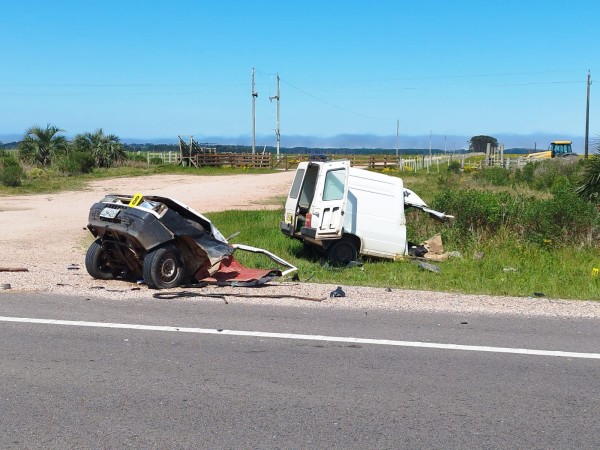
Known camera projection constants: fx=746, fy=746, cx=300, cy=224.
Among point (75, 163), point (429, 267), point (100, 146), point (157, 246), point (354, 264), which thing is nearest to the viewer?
point (157, 246)

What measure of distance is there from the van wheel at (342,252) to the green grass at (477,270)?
267mm

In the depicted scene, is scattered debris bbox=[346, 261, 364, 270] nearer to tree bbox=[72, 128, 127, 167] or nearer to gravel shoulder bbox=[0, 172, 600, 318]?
gravel shoulder bbox=[0, 172, 600, 318]

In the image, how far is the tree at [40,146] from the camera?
42.5 meters

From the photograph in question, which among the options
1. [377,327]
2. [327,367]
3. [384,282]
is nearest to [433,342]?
[377,327]

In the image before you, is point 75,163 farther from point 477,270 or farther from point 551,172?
point 477,270

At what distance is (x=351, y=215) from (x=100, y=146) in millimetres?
35735

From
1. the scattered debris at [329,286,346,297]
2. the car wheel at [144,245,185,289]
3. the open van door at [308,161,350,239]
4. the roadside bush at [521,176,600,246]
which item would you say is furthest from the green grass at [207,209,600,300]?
the car wheel at [144,245,185,289]

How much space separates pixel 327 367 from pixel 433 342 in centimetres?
140

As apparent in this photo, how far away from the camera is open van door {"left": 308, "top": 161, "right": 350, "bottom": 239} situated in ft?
43.8

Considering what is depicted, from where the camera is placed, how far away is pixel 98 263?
10500 millimetres

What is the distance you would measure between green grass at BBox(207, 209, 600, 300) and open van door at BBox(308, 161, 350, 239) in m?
0.66

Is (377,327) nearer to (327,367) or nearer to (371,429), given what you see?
(327,367)

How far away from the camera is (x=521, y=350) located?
282 inches

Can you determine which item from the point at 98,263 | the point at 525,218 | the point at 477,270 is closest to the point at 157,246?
the point at 98,263
